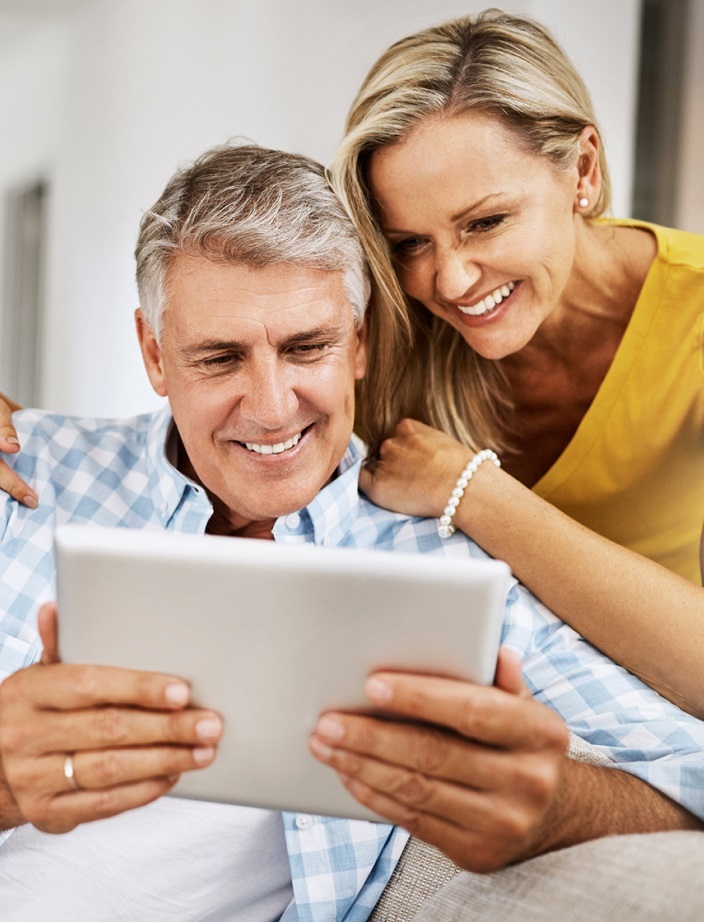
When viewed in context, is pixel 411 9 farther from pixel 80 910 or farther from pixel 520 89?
pixel 80 910

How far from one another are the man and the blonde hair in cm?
6

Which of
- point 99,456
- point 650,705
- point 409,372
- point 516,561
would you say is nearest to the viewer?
point 650,705

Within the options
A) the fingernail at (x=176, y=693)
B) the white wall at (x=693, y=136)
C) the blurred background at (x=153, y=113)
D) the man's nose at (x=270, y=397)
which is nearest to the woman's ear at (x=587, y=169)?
the man's nose at (x=270, y=397)

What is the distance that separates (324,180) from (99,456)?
0.57 meters

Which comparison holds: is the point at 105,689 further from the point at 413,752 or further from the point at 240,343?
the point at 240,343

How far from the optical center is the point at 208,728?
93 centimetres

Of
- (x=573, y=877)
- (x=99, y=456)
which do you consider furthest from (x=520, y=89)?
(x=573, y=877)

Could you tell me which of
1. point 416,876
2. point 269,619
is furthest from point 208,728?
point 416,876

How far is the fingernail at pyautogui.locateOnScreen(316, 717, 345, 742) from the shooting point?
912 mm

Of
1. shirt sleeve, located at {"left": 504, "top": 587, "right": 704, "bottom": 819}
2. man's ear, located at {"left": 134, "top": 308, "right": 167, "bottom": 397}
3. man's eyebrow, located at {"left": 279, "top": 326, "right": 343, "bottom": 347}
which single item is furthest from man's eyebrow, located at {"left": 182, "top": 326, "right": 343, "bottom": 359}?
shirt sleeve, located at {"left": 504, "top": 587, "right": 704, "bottom": 819}

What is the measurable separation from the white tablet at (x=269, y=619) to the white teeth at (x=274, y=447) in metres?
0.63

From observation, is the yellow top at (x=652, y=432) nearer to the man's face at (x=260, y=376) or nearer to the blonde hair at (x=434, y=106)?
the blonde hair at (x=434, y=106)

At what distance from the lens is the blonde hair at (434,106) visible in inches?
62.1

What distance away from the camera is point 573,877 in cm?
99
